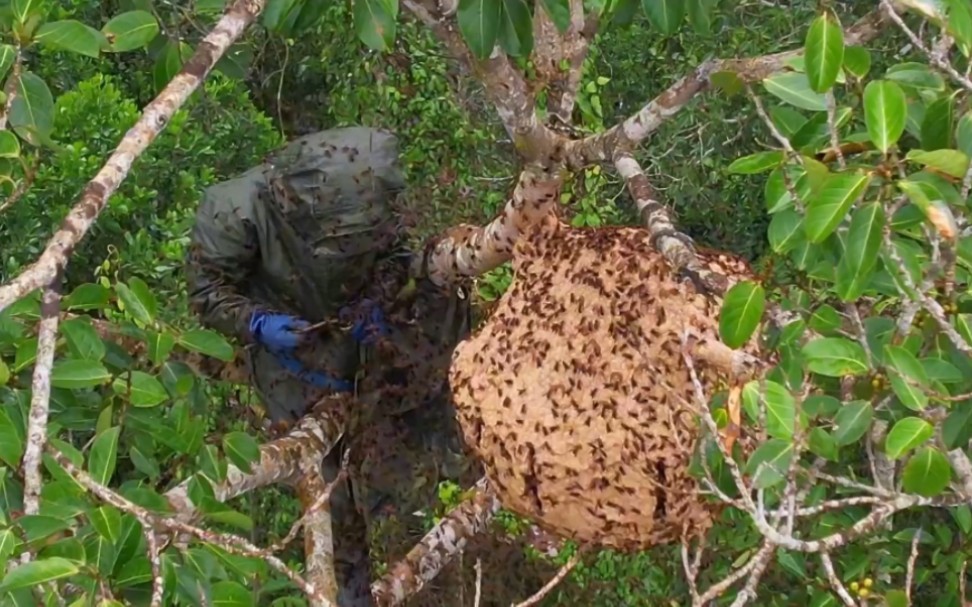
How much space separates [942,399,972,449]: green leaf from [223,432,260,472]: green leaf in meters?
0.80

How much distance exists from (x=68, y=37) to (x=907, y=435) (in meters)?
0.90

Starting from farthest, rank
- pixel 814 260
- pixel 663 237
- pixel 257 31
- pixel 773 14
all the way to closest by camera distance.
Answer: pixel 257 31 < pixel 773 14 < pixel 663 237 < pixel 814 260

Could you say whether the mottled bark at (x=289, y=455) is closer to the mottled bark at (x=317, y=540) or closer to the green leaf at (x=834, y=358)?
the mottled bark at (x=317, y=540)

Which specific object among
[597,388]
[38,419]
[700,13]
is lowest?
[597,388]

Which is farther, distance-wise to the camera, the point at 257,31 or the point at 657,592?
the point at 257,31

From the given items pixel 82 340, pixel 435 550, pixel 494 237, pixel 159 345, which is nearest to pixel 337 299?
pixel 494 237

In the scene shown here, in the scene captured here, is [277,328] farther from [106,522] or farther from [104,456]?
[106,522]

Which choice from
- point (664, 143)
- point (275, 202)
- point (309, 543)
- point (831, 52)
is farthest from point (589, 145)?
point (664, 143)

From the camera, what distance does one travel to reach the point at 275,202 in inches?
73.4

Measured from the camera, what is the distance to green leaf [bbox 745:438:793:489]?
3.30ft

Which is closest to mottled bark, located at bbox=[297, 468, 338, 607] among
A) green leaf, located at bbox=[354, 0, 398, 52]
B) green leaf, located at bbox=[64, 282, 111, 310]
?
green leaf, located at bbox=[64, 282, 111, 310]

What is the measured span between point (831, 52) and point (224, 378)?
157 cm

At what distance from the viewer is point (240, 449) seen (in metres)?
1.37

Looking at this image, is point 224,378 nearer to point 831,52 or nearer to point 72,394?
point 72,394
